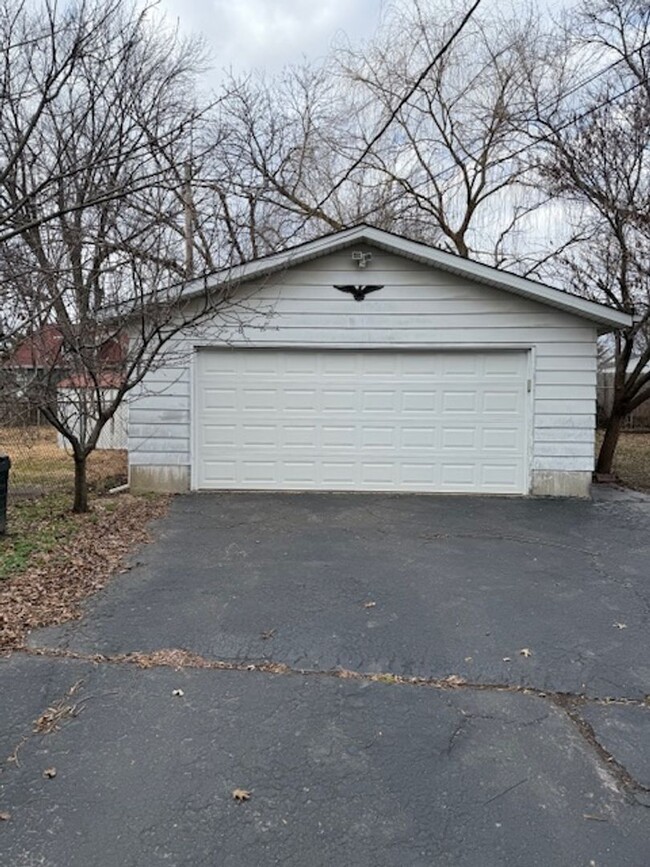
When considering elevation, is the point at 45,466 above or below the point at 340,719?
above

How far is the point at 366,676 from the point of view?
334 centimetres

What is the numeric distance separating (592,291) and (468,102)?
279 inches

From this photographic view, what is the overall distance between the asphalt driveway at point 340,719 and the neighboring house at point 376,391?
353 cm

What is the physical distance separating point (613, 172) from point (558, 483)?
5.63 m

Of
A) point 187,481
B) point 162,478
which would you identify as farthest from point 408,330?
point 162,478

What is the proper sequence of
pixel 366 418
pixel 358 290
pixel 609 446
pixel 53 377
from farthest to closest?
pixel 609 446 → pixel 366 418 → pixel 358 290 → pixel 53 377

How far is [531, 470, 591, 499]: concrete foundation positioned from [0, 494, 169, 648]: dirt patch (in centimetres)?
527

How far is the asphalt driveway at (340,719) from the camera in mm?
2143

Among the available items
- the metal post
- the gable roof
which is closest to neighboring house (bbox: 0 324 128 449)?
the metal post

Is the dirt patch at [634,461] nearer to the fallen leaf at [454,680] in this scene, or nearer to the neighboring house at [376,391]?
the neighboring house at [376,391]

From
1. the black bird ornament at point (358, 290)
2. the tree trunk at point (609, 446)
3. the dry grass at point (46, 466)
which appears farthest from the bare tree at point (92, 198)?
the tree trunk at point (609, 446)

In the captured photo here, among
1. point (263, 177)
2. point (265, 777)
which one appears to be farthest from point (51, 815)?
point (263, 177)

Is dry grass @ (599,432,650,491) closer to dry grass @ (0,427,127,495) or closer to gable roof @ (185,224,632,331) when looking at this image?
gable roof @ (185,224,632,331)

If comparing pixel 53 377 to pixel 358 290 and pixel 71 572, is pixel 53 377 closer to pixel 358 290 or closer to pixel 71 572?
pixel 71 572
